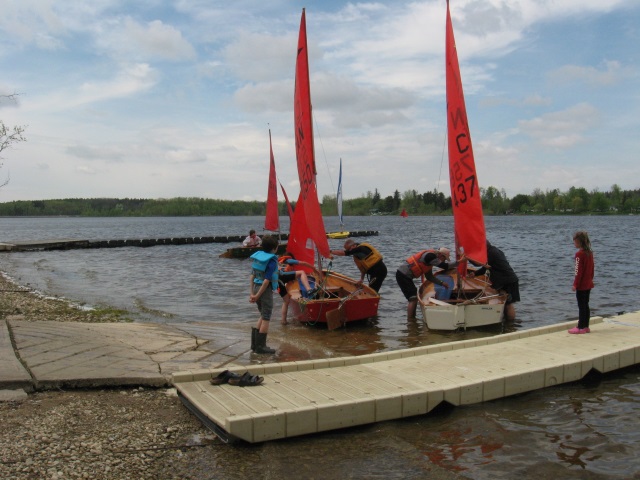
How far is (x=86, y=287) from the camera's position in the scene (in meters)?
20.6

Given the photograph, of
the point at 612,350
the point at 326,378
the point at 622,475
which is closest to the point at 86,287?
the point at 326,378

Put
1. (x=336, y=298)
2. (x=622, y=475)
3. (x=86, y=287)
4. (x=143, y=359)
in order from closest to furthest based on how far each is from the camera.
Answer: (x=622, y=475) → (x=143, y=359) → (x=336, y=298) → (x=86, y=287)

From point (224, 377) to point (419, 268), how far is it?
734 cm

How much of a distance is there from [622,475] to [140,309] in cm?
1271

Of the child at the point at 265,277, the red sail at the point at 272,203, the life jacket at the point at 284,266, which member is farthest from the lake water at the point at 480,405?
the red sail at the point at 272,203

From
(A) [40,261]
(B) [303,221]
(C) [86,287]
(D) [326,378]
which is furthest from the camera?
(A) [40,261]

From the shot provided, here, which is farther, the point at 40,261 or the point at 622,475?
the point at 40,261

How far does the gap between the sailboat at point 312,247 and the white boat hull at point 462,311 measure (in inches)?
50.0

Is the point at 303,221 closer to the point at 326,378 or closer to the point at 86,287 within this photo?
the point at 326,378

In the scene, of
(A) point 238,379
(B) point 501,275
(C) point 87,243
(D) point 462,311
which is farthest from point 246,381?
(C) point 87,243

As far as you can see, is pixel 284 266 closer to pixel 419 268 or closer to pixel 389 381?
pixel 419 268

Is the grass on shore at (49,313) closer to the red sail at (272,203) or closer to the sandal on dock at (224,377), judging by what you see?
the sandal on dock at (224,377)

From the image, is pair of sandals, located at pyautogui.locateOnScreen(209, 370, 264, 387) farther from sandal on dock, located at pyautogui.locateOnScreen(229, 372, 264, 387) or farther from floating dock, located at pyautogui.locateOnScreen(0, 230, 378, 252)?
floating dock, located at pyautogui.locateOnScreen(0, 230, 378, 252)

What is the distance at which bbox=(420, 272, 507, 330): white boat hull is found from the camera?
39.2 ft
